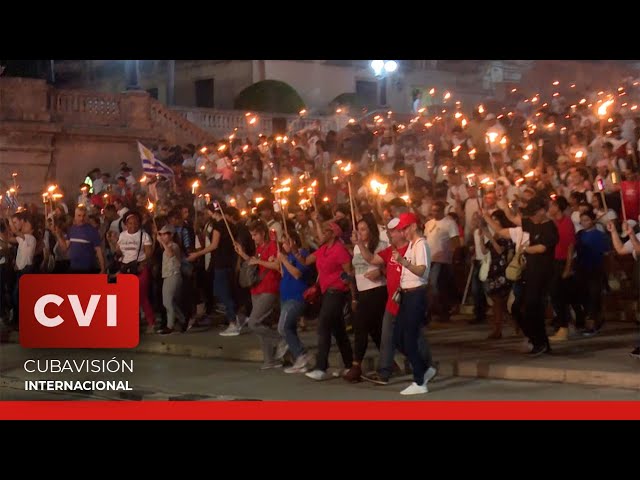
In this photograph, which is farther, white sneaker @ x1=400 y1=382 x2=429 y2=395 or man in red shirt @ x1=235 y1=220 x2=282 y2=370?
man in red shirt @ x1=235 y1=220 x2=282 y2=370

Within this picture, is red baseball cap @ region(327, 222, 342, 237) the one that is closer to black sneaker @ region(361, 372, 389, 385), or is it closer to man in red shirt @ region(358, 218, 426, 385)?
man in red shirt @ region(358, 218, 426, 385)

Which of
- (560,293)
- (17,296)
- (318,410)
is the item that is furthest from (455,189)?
(17,296)

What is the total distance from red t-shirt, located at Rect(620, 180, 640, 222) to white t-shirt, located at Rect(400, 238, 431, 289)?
257cm

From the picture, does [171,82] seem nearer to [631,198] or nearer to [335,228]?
[335,228]

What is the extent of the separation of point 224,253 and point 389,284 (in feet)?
11.2

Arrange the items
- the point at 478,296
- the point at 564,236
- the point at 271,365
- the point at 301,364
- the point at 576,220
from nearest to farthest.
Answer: the point at 301,364 → the point at 564,236 → the point at 271,365 → the point at 576,220 → the point at 478,296

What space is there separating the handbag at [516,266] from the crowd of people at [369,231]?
0.02m

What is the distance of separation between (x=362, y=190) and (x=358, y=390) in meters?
3.33

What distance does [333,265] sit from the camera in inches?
433

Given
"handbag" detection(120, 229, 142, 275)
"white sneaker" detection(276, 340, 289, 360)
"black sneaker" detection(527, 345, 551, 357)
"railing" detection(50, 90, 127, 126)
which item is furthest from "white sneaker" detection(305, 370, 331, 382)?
"railing" detection(50, 90, 127, 126)

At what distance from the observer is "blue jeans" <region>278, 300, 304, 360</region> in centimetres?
1145

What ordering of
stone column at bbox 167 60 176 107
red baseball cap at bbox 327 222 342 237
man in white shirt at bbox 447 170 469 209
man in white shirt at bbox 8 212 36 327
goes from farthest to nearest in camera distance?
man in white shirt at bbox 447 170 469 209 → man in white shirt at bbox 8 212 36 327 → stone column at bbox 167 60 176 107 → red baseball cap at bbox 327 222 342 237

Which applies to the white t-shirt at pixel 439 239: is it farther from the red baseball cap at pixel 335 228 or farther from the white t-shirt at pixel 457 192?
the red baseball cap at pixel 335 228
